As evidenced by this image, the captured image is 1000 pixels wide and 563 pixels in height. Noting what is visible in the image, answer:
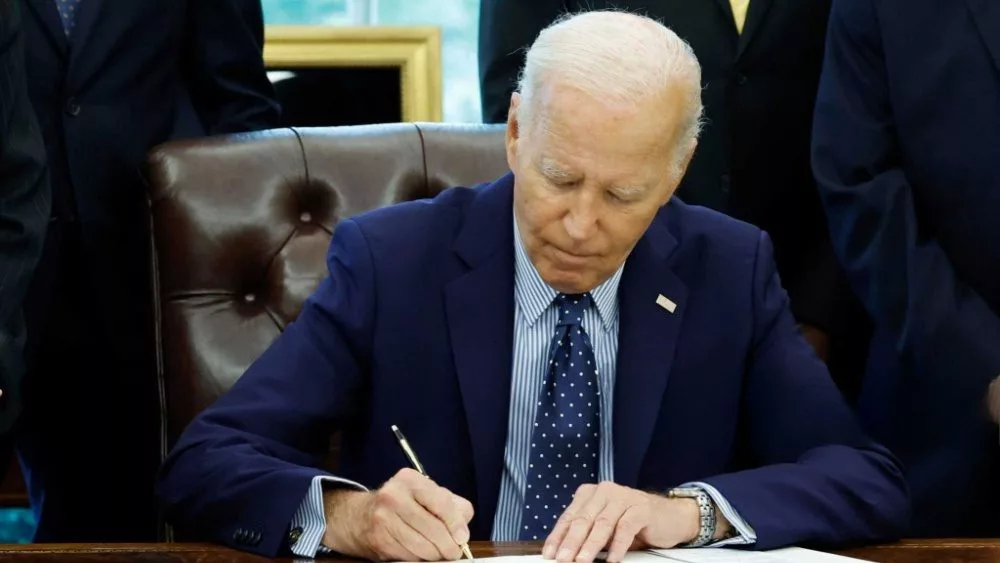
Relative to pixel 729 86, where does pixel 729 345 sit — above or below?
below

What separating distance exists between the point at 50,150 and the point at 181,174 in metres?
0.50

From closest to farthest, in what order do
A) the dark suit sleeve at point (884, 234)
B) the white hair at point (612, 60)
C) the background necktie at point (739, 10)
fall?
the white hair at point (612, 60), the dark suit sleeve at point (884, 234), the background necktie at point (739, 10)

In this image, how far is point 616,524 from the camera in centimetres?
177

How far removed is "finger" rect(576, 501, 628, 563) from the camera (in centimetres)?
172

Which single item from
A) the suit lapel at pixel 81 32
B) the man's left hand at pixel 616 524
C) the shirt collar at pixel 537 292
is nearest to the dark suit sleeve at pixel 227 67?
the suit lapel at pixel 81 32

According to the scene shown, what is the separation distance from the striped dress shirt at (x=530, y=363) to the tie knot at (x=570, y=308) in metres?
0.01

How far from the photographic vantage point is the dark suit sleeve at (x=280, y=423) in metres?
1.90

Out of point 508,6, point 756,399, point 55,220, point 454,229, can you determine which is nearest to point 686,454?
point 756,399

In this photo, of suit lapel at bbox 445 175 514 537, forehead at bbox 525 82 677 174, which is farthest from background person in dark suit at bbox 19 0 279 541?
forehead at bbox 525 82 677 174

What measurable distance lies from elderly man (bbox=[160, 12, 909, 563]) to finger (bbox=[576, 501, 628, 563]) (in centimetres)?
2

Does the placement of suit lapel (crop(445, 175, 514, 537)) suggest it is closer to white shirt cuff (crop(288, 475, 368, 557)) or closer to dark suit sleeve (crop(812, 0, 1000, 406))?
white shirt cuff (crop(288, 475, 368, 557))

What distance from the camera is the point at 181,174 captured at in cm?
245

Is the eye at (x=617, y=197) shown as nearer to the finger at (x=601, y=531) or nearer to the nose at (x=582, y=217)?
the nose at (x=582, y=217)

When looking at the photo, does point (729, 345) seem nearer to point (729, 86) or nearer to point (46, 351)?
point (729, 86)
